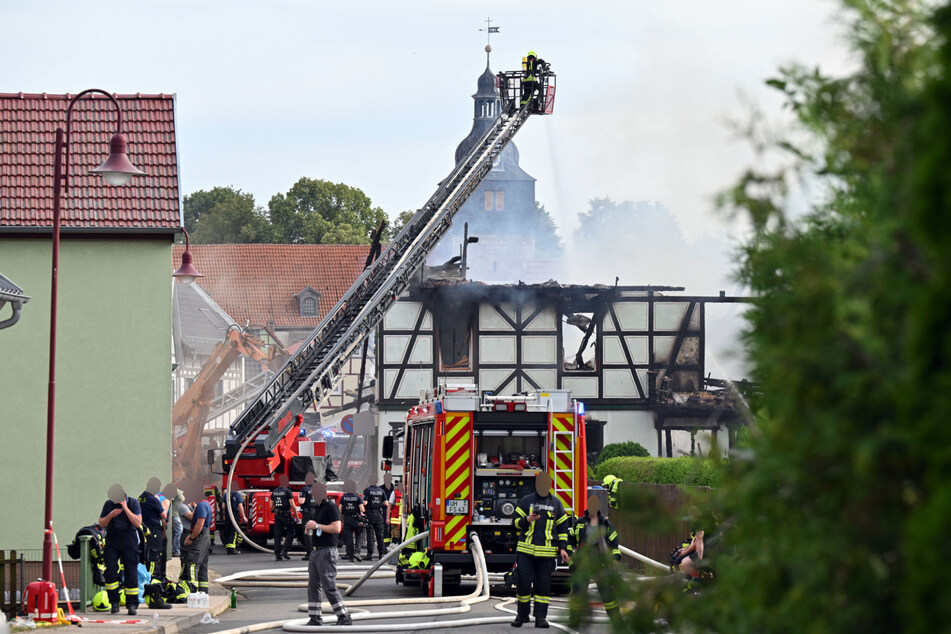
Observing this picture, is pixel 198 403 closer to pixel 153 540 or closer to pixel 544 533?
pixel 153 540

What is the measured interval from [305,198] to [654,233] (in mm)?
35382

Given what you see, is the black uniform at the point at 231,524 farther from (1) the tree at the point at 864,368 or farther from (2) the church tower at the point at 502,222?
(2) the church tower at the point at 502,222

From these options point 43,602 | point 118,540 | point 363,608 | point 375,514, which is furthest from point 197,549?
point 375,514

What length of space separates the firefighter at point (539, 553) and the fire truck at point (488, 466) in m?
3.29

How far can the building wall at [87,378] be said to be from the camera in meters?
18.0

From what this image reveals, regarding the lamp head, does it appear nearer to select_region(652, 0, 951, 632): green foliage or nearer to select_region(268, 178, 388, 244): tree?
select_region(652, 0, 951, 632): green foliage

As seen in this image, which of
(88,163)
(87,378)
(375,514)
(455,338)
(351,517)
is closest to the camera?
(87,378)

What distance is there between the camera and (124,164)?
13812mm

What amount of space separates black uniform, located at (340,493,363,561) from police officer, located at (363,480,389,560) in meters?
0.38

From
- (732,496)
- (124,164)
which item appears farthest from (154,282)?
(732,496)

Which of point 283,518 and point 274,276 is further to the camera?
point 274,276

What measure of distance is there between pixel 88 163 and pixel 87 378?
3.25 m

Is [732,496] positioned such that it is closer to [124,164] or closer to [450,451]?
[124,164]

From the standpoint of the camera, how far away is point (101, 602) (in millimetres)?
14289
